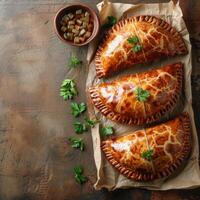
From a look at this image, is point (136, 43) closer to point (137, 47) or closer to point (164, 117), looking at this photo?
point (137, 47)

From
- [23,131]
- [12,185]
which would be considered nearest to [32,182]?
[12,185]

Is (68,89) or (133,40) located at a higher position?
(133,40)

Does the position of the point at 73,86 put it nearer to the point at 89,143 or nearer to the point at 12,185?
the point at 89,143

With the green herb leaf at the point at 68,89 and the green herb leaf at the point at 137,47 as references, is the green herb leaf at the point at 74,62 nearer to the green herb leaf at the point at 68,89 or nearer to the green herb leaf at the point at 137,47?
the green herb leaf at the point at 68,89

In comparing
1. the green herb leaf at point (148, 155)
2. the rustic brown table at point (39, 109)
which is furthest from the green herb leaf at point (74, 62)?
the green herb leaf at point (148, 155)

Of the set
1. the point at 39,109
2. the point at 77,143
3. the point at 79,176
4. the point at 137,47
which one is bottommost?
the point at 79,176

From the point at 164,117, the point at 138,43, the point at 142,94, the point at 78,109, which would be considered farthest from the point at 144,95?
the point at 78,109
